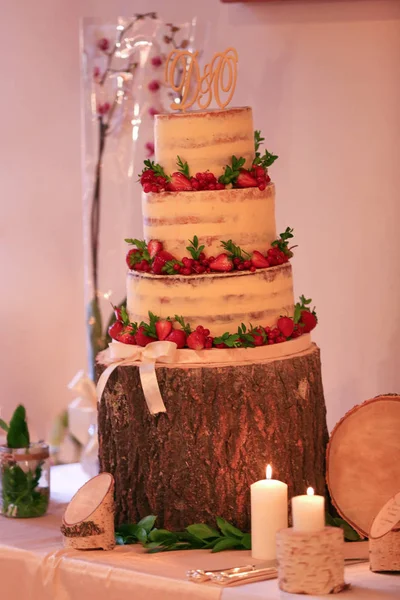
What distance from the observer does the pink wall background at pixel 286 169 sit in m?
3.37

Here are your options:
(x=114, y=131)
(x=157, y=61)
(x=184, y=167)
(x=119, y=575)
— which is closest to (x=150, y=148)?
(x=114, y=131)

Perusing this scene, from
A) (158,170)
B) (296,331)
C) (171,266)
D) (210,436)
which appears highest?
(158,170)

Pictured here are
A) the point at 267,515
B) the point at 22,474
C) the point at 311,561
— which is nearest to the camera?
the point at 311,561

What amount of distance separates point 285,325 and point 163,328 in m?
0.26

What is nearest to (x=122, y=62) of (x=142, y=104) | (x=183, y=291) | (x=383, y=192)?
(x=142, y=104)

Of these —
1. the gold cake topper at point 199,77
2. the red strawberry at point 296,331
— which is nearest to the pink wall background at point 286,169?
the gold cake topper at point 199,77

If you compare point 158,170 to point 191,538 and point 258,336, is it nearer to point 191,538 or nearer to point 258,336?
point 258,336

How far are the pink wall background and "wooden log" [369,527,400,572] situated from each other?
133 cm

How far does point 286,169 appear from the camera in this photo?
3.54 meters

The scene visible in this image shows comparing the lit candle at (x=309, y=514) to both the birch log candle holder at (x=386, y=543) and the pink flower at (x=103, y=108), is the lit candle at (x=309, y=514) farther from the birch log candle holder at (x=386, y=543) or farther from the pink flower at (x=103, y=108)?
the pink flower at (x=103, y=108)

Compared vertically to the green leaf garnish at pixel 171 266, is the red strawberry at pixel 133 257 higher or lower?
higher

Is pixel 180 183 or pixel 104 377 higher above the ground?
pixel 180 183

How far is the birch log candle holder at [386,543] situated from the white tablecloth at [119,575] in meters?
0.02

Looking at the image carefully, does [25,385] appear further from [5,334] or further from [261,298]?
[261,298]
